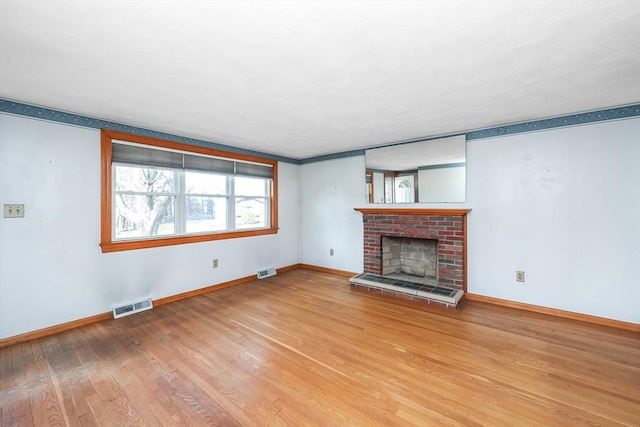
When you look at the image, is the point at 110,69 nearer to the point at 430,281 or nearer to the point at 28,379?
the point at 28,379

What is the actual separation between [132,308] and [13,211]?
1.51 metres

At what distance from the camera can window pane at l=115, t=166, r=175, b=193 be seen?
3275 millimetres

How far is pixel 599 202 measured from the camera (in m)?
2.86

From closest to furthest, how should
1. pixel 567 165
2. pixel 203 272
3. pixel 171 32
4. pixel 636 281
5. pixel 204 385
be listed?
pixel 171 32 → pixel 204 385 → pixel 636 281 → pixel 567 165 → pixel 203 272

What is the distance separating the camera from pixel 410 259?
14.7 feet

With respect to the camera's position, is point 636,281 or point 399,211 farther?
point 399,211

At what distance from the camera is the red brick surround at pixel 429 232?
3668 mm

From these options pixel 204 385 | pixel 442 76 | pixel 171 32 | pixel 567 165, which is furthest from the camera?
pixel 567 165

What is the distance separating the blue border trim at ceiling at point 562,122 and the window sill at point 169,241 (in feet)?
12.2

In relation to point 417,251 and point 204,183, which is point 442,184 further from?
point 204,183

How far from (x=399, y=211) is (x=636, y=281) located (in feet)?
8.42

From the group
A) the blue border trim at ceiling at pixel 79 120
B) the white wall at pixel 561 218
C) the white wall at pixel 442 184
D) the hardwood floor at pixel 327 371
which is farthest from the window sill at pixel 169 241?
the white wall at pixel 561 218

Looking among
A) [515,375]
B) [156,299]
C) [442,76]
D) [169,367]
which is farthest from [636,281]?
[156,299]

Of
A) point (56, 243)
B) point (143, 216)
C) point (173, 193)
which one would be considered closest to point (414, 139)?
point (173, 193)
